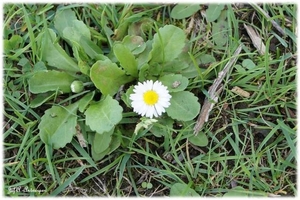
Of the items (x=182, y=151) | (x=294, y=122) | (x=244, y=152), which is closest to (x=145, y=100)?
(x=182, y=151)

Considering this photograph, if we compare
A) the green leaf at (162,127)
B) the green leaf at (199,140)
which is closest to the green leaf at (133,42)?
the green leaf at (162,127)

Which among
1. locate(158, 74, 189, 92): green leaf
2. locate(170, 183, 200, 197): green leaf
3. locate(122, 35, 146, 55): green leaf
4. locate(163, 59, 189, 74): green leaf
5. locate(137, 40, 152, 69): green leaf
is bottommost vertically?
locate(170, 183, 200, 197): green leaf

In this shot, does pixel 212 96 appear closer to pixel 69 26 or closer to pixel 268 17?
pixel 268 17

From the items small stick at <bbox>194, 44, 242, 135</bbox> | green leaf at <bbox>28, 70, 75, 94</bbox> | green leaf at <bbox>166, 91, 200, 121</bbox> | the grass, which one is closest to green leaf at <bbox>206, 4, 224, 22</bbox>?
the grass

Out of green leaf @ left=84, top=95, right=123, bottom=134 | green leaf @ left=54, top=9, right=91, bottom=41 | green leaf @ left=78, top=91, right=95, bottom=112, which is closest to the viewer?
green leaf @ left=84, top=95, right=123, bottom=134

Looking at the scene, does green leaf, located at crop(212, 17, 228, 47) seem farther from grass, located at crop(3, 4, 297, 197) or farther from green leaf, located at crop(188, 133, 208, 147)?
green leaf, located at crop(188, 133, 208, 147)

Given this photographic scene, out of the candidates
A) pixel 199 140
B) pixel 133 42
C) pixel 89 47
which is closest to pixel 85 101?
pixel 89 47
